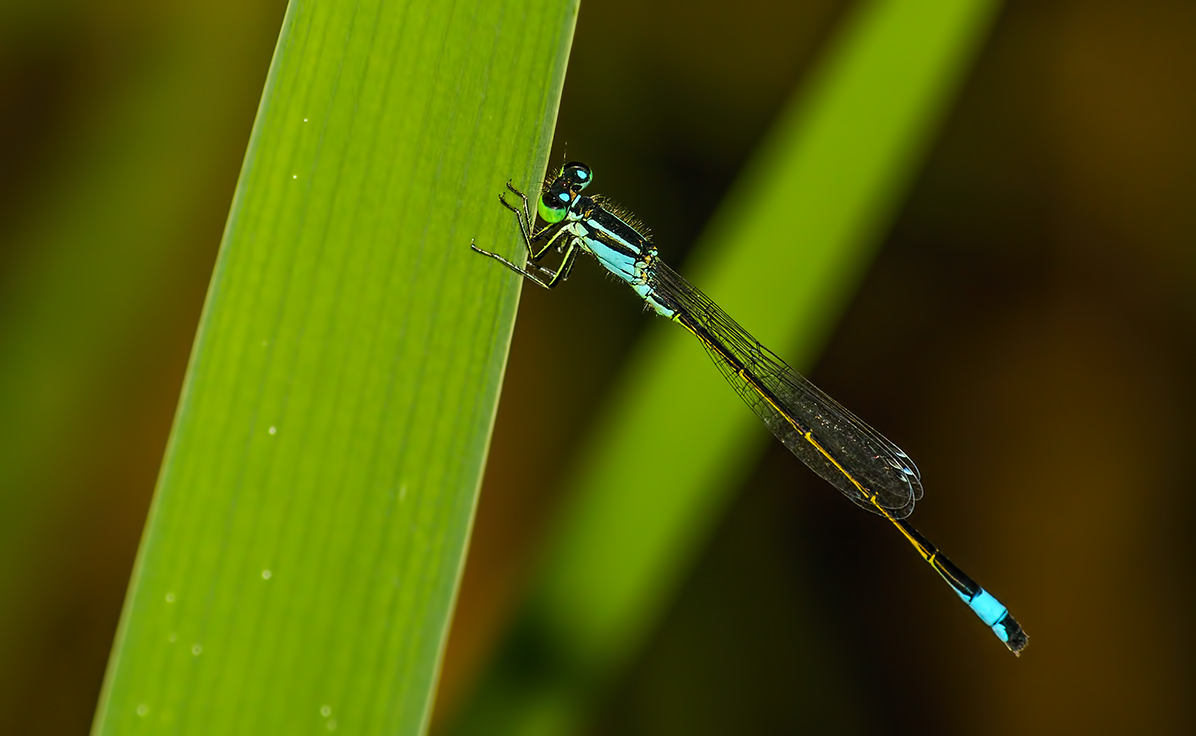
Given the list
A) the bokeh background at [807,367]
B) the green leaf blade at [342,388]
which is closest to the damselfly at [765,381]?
the bokeh background at [807,367]

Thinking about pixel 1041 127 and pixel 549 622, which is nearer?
pixel 549 622

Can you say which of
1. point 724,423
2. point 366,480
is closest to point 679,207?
point 724,423

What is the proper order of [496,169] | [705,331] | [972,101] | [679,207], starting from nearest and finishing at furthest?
[496,169] < [705,331] < [679,207] < [972,101]

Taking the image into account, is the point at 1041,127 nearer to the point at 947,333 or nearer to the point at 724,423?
the point at 947,333

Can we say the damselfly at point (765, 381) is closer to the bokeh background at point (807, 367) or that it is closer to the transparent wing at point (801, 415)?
the transparent wing at point (801, 415)

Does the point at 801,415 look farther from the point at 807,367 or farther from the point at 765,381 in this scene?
the point at 765,381

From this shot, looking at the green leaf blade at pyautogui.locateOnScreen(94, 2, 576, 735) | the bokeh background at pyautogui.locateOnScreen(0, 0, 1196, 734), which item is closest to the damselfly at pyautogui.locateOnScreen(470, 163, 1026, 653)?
the bokeh background at pyautogui.locateOnScreen(0, 0, 1196, 734)
